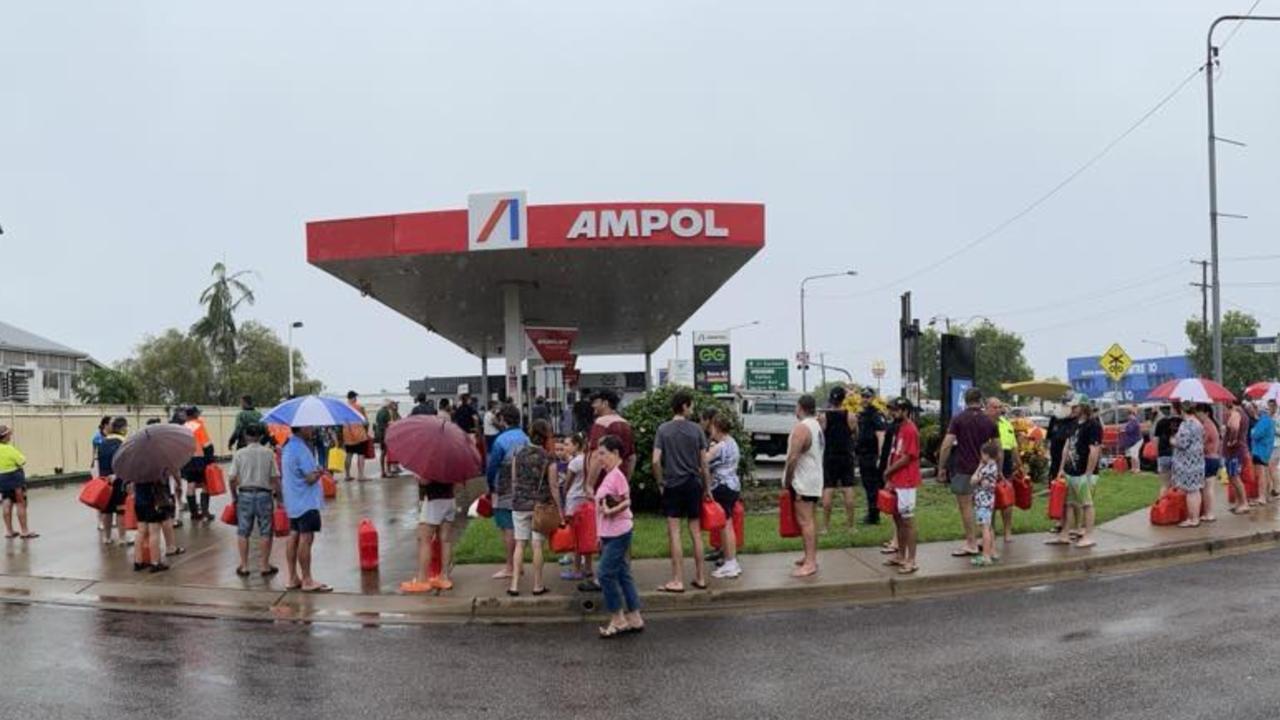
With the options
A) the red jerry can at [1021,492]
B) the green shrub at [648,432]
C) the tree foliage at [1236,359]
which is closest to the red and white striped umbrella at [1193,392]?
the red jerry can at [1021,492]

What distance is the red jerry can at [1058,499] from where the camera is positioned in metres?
11.1

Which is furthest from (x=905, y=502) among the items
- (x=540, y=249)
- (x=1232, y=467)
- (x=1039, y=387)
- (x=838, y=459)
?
(x=1039, y=387)

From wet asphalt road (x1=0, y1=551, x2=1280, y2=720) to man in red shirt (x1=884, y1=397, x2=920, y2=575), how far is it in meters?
0.93

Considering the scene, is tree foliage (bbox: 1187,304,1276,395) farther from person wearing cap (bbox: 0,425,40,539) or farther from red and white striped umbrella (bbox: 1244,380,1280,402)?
person wearing cap (bbox: 0,425,40,539)

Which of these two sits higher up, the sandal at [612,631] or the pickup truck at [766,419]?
the pickup truck at [766,419]

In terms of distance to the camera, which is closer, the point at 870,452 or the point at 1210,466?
the point at 1210,466

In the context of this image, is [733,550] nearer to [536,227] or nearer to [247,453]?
[247,453]

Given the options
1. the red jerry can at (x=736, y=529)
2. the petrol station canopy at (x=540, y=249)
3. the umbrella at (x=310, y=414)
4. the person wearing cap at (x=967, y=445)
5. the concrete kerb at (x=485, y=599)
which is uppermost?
the petrol station canopy at (x=540, y=249)

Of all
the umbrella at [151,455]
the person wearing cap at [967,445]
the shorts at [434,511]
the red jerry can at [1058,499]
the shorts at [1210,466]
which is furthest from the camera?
the shorts at [1210,466]

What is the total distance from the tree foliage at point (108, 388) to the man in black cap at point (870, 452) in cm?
4999

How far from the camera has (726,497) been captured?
9.80 meters

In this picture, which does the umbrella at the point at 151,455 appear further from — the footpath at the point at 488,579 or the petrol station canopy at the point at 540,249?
the petrol station canopy at the point at 540,249

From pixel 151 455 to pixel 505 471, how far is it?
4110 mm

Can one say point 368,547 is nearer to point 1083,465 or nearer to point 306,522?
point 306,522
